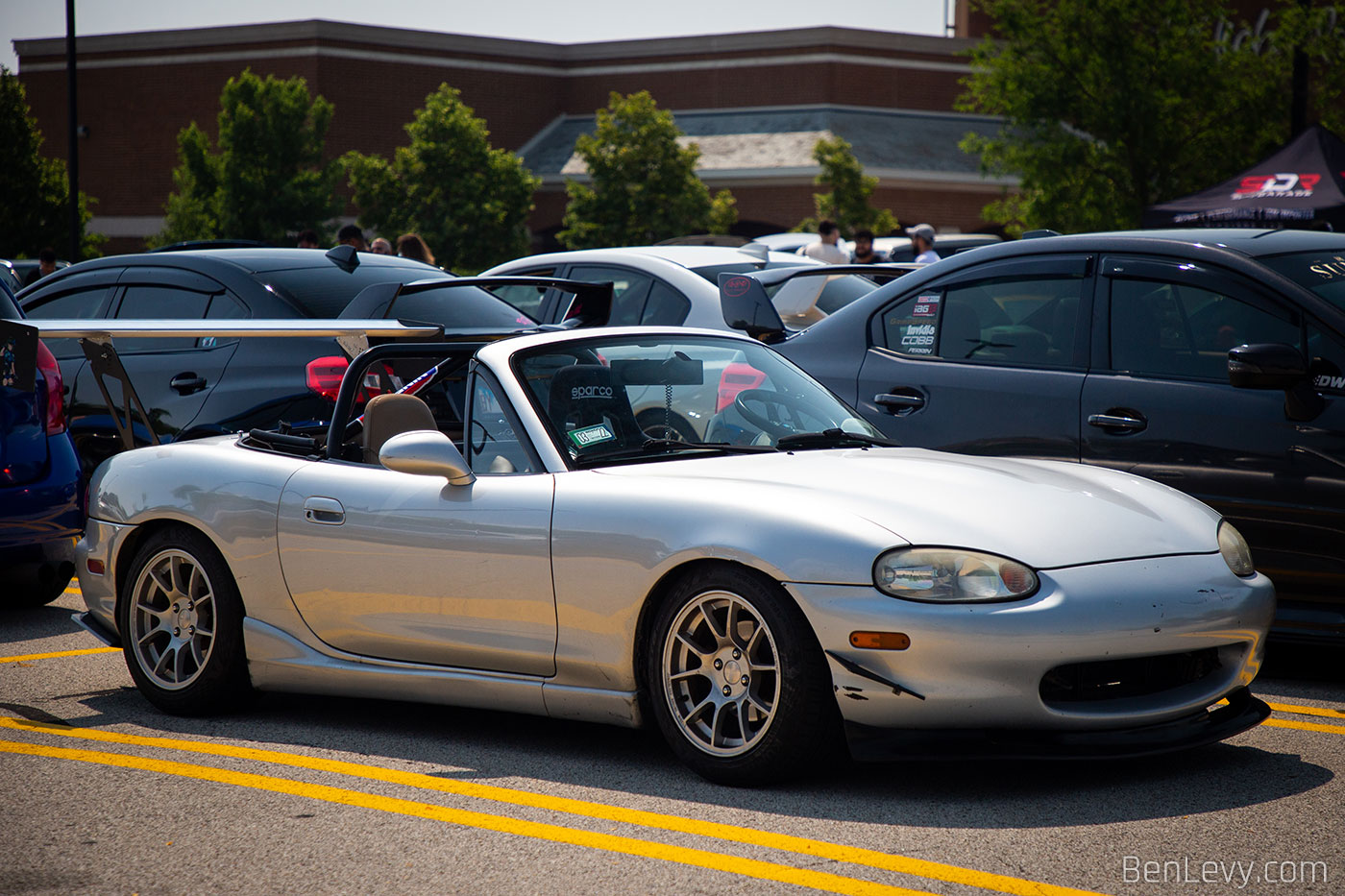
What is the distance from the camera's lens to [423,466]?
495 cm

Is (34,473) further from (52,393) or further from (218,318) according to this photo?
(218,318)

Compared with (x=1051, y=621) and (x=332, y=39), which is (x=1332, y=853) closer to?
(x=1051, y=621)

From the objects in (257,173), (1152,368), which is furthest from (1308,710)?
(257,173)

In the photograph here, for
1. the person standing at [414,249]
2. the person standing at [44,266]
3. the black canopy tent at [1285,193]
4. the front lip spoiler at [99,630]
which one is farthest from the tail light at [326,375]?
the person standing at [44,266]

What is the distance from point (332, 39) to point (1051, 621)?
4809 cm

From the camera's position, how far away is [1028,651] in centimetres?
409

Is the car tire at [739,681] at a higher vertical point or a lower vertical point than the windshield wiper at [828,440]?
lower

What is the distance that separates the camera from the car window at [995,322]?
6574 millimetres

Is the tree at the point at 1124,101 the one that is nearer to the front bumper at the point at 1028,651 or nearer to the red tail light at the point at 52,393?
the red tail light at the point at 52,393

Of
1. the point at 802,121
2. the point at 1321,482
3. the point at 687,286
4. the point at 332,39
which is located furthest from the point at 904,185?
the point at 1321,482

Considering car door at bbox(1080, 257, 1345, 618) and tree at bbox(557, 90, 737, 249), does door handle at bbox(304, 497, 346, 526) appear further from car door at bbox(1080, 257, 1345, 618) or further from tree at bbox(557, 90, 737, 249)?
tree at bbox(557, 90, 737, 249)

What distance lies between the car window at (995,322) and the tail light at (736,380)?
1.59 metres

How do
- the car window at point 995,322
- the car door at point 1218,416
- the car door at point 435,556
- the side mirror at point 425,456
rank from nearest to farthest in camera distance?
1. the car door at point 435,556
2. the side mirror at point 425,456
3. the car door at point 1218,416
4. the car window at point 995,322

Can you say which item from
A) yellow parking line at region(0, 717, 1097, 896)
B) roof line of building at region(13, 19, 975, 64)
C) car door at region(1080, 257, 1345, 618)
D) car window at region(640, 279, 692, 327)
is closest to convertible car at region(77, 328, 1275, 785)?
yellow parking line at region(0, 717, 1097, 896)
